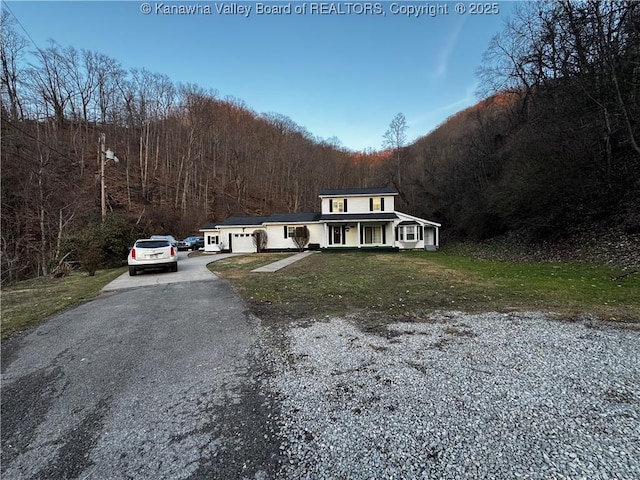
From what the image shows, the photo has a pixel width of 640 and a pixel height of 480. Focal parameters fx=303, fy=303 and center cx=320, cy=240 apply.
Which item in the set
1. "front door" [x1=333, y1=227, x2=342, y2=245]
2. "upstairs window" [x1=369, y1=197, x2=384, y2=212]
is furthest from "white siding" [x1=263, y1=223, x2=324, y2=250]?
"upstairs window" [x1=369, y1=197, x2=384, y2=212]

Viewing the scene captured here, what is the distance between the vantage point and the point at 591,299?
21.4ft

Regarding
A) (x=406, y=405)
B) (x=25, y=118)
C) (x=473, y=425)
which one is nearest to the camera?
(x=473, y=425)

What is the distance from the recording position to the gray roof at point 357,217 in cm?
2400

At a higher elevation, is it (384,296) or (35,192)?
(35,192)

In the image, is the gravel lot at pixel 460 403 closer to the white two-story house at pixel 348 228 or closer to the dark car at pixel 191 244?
the white two-story house at pixel 348 228

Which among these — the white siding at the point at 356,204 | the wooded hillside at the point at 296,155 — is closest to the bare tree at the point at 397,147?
the wooded hillside at the point at 296,155

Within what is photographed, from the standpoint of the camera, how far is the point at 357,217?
24922mm

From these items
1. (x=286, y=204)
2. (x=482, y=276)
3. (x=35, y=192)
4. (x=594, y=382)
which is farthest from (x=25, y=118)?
(x=594, y=382)

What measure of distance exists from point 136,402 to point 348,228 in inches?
915

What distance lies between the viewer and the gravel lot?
203cm

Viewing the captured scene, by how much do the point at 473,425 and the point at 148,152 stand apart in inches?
1824

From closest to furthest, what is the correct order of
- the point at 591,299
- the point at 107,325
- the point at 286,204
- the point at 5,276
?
the point at 107,325, the point at 591,299, the point at 5,276, the point at 286,204

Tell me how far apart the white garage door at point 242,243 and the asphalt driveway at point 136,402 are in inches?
836

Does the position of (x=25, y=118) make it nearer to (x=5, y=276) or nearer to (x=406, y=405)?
(x=5, y=276)
